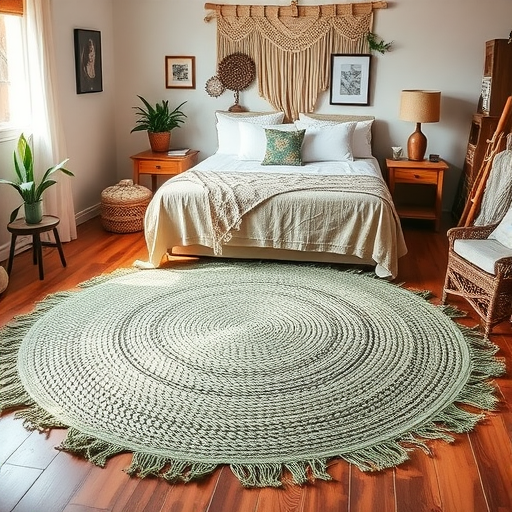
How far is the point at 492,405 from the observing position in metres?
2.60

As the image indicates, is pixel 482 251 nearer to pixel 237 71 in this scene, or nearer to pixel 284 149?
pixel 284 149

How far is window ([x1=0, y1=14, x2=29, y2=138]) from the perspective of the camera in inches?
169

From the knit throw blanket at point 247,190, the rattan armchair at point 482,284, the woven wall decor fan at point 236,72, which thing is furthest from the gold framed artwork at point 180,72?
A: the rattan armchair at point 482,284

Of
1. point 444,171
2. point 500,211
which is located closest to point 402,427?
point 500,211

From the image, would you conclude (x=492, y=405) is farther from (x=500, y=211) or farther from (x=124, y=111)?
(x=124, y=111)

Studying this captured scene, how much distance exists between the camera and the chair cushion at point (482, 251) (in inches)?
128

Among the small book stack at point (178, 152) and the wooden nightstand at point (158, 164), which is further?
the small book stack at point (178, 152)

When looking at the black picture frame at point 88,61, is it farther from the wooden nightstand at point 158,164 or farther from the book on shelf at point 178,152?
the book on shelf at point 178,152

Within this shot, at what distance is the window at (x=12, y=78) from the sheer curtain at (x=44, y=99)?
0.23 feet

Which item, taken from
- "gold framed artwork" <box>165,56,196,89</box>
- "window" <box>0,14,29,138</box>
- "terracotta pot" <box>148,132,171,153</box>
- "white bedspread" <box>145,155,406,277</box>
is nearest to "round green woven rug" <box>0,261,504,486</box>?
"white bedspread" <box>145,155,406,277</box>

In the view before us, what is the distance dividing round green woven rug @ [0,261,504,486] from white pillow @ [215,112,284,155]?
1.94 meters

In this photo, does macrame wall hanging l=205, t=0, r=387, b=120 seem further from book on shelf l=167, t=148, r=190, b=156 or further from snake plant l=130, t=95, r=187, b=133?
book on shelf l=167, t=148, r=190, b=156

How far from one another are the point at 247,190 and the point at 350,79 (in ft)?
6.83

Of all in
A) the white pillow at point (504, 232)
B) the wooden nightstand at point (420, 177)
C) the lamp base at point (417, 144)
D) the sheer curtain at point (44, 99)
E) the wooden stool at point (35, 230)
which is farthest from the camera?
the lamp base at point (417, 144)
